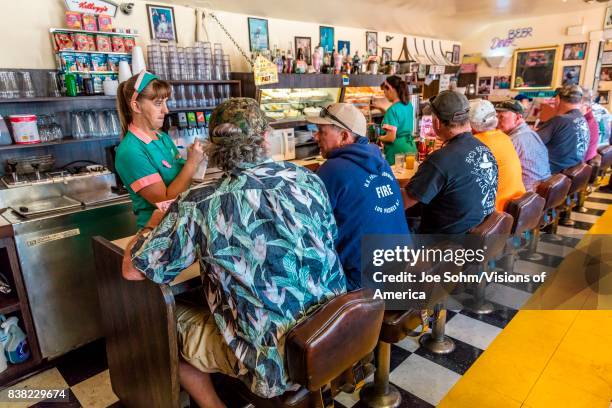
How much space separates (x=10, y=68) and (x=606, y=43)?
8630 millimetres

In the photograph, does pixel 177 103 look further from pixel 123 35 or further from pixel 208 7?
pixel 208 7

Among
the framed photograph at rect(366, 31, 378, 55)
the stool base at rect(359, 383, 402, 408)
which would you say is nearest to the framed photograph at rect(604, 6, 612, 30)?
the framed photograph at rect(366, 31, 378, 55)

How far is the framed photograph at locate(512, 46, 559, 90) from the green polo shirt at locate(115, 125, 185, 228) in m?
7.98

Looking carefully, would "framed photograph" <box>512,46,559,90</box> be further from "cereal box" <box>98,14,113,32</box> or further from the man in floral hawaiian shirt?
the man in floral hawaiian shirt

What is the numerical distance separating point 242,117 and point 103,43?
8.11ft

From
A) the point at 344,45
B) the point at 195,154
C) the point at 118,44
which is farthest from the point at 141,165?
the point at 344,45

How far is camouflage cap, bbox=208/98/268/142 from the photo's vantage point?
1302mm

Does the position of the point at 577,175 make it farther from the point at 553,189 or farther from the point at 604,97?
the point at 604,97

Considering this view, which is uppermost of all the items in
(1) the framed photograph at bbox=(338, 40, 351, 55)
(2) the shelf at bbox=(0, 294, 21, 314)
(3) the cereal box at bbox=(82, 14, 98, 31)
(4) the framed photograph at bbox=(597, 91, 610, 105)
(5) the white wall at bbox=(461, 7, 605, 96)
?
(5) the white wall at bbox=(461, 7, 605, 96)

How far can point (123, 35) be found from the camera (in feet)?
10.6

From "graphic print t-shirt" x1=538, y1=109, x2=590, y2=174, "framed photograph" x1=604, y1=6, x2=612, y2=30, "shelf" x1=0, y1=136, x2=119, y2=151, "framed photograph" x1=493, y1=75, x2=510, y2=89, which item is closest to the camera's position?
"shelf" x1=0, y1=136, x2=119, y2=151

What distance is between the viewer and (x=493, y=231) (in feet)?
6.86

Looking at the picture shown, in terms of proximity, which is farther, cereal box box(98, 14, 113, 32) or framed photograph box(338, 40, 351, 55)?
framed photograph box(338, 40, 351, 55)

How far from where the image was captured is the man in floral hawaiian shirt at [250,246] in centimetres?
123
